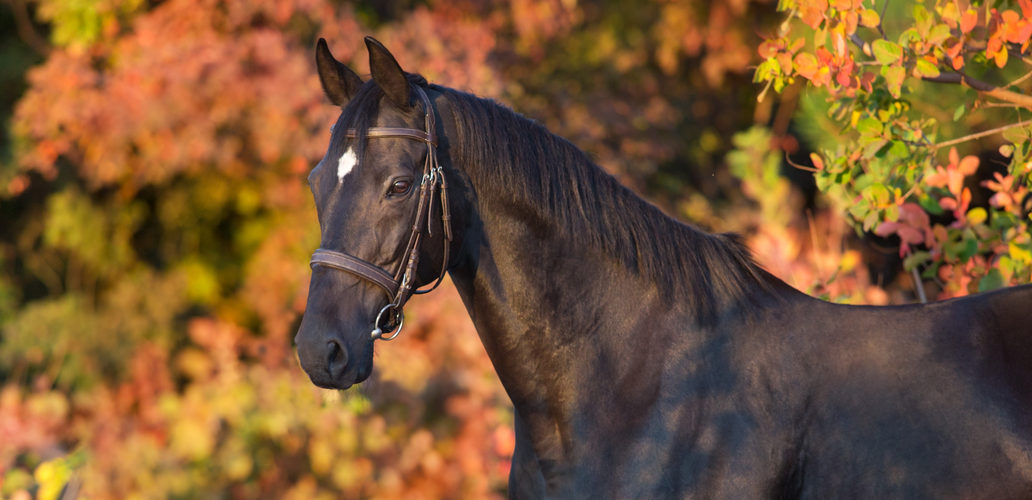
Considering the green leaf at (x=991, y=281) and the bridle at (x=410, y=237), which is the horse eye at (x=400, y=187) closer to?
the bridle at (x=410, y=237)

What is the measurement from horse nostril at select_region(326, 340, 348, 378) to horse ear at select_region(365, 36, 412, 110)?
619 millimetres

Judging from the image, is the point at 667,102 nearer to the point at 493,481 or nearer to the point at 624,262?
the point at 493,481

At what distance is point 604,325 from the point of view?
2.37 meters

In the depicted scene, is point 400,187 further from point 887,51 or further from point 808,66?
point 887,51

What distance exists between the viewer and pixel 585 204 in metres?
2.38

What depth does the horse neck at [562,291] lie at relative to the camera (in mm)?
2322

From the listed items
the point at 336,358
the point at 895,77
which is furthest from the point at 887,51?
the point at 336,358

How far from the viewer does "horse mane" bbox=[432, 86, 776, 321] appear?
7.62 ft

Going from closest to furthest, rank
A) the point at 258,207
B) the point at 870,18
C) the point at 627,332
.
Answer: the point at 627,332, the point at 870,18, the point at 258,207

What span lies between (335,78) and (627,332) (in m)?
1.04

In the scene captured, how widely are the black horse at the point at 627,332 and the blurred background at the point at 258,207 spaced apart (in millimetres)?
2471

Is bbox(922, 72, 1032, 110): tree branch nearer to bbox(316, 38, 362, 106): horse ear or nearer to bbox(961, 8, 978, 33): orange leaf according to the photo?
bbox(961, 8, 978, 33): orange leaf

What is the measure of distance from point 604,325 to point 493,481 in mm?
4909

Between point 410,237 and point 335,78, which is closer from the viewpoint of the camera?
point 410,237
